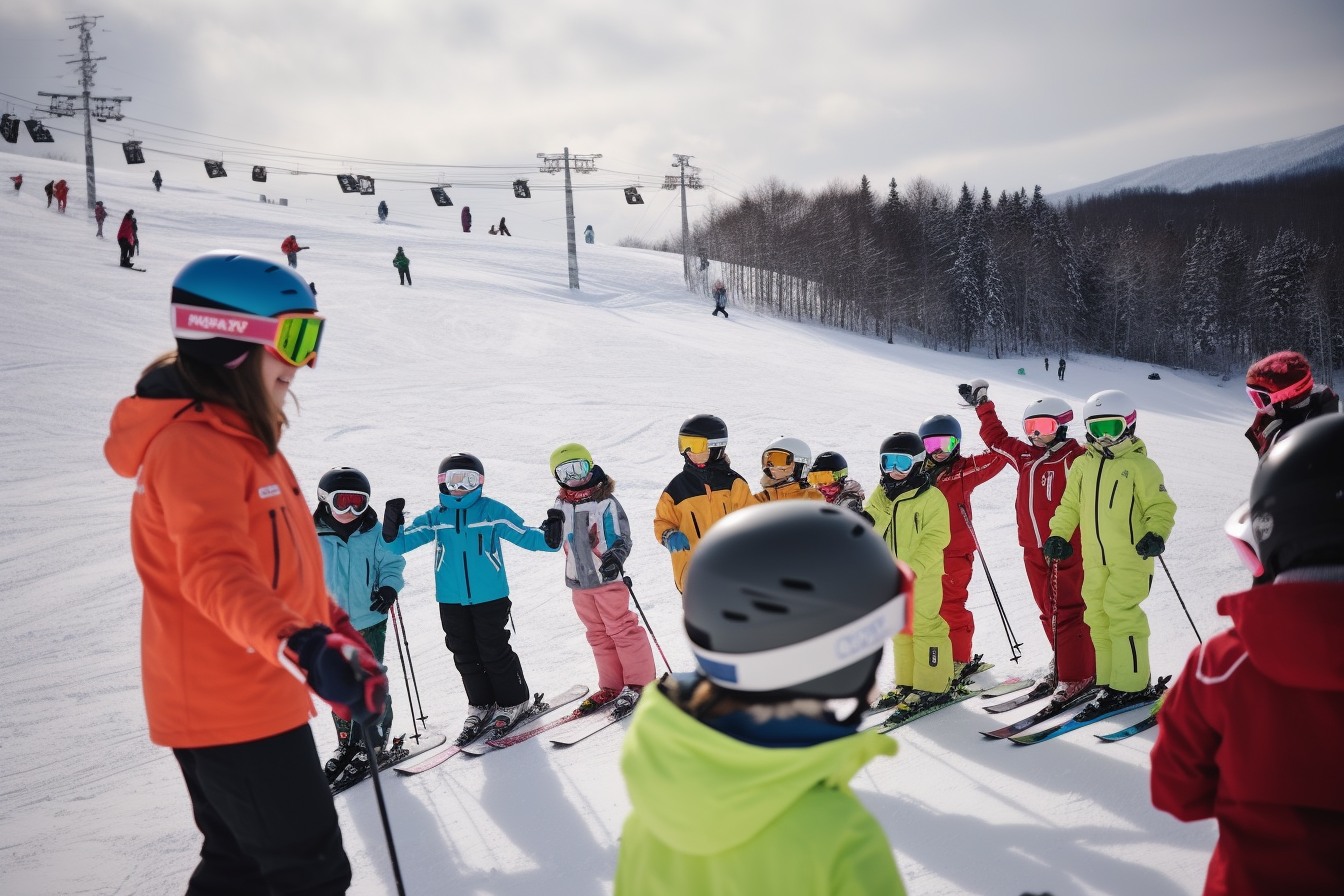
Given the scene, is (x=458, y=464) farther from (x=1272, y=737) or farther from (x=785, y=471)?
(x=1272, y=737)

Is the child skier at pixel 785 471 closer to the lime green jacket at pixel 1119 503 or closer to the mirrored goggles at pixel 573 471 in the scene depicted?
the mirrored goggles at pixel 573 471

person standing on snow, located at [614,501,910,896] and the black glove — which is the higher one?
person standing on snow, located at [614,501,910,896]

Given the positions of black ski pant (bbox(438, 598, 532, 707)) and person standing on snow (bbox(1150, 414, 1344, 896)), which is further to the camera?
black ski pant (bbox(438, 598, 532, 707))

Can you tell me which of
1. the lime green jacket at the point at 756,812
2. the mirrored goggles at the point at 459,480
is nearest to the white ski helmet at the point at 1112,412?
the mirrored goggles at the point at 459,480

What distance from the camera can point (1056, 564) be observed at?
4.83 metres

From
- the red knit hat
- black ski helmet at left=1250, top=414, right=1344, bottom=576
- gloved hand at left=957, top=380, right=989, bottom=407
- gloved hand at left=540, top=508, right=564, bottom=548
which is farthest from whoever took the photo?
gloved hand at left=957, top=380, right=989, bottom=407

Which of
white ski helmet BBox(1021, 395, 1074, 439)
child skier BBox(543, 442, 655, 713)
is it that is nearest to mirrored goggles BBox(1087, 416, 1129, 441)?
white ski helmet BBox(1021, 395, 1074, 439)

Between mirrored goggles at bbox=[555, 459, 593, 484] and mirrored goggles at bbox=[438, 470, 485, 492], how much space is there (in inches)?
20.8

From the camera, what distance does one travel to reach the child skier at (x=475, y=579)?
4.88 meters

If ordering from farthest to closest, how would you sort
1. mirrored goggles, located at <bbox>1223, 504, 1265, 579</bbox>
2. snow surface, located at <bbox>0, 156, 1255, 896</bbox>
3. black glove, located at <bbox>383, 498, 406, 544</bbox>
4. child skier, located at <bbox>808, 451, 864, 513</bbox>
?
child skier, located at <bbox>808, 451, 864, 513</bbox> < black glove, located at <bbox>383, 498, 406, 544</bbox> < snow surface, located at <bbox>0, 156, 1255, 896</bbox> < mirrored goggles, located at <bbox>1223, 504, 1265, 579</bbox>

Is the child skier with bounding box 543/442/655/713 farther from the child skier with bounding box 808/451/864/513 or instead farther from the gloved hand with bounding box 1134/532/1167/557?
the gloved hand with bounding box 1134/532/1167/557

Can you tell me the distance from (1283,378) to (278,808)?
500 cm

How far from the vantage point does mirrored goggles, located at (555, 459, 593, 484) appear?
202 inches

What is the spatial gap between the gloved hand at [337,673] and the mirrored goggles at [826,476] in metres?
4.17
